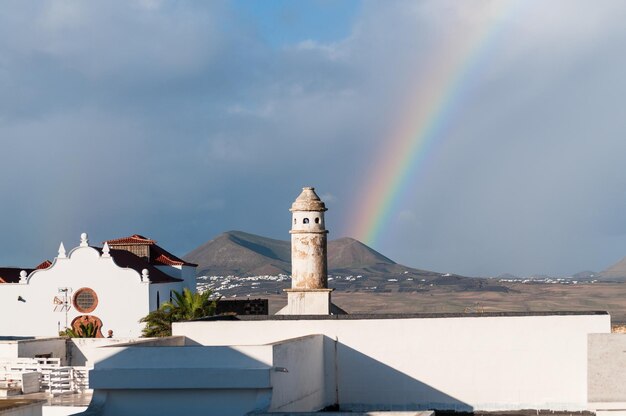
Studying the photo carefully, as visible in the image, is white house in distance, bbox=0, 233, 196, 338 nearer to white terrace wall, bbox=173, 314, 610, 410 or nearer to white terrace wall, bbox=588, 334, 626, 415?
white terrace wall, bbox=173, 314, 610, 410

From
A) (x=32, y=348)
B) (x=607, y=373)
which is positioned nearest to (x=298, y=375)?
(x=607, y=373)

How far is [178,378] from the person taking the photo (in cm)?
2717

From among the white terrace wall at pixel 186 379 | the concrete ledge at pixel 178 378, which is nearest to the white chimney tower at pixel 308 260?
the white terrace wall at pixel 186 379

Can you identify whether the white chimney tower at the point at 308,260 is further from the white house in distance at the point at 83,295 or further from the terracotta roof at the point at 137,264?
the terracotta roof at the point at 137,264

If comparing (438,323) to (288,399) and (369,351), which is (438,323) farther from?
(288,399)

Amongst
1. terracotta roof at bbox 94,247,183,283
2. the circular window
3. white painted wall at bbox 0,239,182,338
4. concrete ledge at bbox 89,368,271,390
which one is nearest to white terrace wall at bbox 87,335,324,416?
concrete ledge at bbox 89,368,271,390

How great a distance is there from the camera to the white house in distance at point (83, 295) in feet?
218

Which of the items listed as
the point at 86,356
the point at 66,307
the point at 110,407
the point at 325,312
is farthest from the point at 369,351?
the point at 66,307

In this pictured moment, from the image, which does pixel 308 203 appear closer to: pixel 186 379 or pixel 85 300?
pixel 186 379

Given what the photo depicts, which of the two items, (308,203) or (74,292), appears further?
(74,292)

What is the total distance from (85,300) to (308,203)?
2956 centimetres

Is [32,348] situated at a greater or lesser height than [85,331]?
greater

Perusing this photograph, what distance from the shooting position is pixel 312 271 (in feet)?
137

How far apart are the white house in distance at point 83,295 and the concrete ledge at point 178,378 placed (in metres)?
38.8
